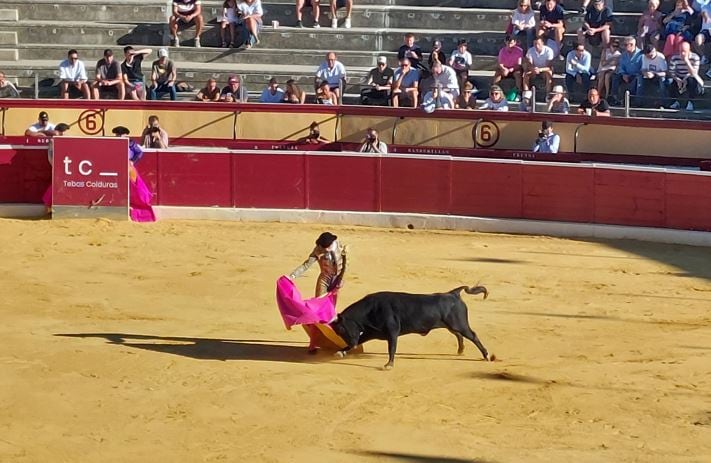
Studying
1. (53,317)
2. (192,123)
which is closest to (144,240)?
(53,317)

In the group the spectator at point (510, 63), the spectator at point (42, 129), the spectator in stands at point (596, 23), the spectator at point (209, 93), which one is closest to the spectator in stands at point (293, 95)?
the spectator at point (209, 93)

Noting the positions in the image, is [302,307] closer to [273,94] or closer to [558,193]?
[558,193]

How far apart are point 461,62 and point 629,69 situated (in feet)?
9.34

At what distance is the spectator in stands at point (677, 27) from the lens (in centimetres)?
2233

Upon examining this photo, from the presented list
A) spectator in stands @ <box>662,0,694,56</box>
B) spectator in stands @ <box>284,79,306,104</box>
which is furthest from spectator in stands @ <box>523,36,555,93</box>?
spectator in stands @ <box>284,79,306,104</box>

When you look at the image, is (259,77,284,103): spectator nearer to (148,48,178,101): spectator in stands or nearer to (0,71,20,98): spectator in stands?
(148,48,178,101): spectator in stands

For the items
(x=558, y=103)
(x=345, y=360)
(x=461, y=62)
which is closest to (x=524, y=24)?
(x=461, y=62)

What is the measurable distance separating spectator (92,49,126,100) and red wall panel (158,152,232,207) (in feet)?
13.4

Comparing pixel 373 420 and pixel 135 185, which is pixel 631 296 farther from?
pixel 135 185

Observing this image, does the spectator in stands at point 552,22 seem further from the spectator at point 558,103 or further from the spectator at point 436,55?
the spectator at point 436,55

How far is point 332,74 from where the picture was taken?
76.8 feet

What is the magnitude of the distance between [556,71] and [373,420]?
14470 millimetres

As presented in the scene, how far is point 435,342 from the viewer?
12.9 metres

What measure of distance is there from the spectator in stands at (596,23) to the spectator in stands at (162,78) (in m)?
7.03
